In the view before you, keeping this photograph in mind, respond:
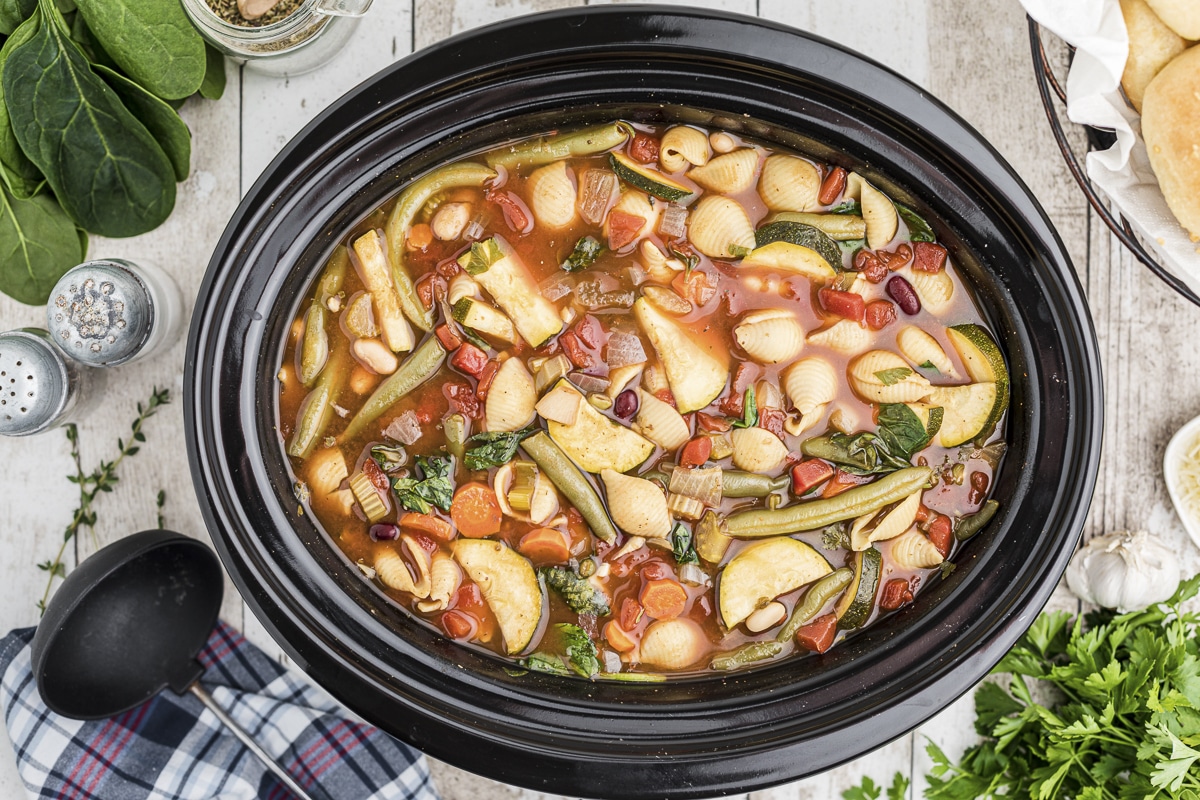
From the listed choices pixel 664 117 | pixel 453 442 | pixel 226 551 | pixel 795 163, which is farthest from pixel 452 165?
pixel 226 551

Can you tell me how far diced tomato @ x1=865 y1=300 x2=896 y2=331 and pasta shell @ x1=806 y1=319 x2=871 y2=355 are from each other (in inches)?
1.2

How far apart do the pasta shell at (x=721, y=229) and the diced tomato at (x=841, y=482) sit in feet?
2.16

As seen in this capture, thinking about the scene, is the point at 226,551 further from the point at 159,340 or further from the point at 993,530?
the point at 993,530

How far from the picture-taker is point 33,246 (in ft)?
8.66

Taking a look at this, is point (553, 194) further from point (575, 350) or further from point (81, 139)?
point (81, 139)

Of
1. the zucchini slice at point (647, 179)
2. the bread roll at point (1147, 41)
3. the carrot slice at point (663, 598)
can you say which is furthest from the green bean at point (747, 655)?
the bread roll at point (1147, 41)

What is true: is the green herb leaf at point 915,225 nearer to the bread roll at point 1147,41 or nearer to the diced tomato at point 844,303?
the diced tomato at point 844,303

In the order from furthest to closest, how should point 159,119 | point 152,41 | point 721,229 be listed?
point 159,119 < point 152,41 < point 721,229

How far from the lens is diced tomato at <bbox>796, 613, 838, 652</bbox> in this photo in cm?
245

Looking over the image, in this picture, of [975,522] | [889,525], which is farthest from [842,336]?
[975,522]

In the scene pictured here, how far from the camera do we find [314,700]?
9.23 ft

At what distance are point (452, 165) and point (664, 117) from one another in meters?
0.58

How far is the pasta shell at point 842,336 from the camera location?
2.39m

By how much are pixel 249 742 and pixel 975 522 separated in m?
2.22
